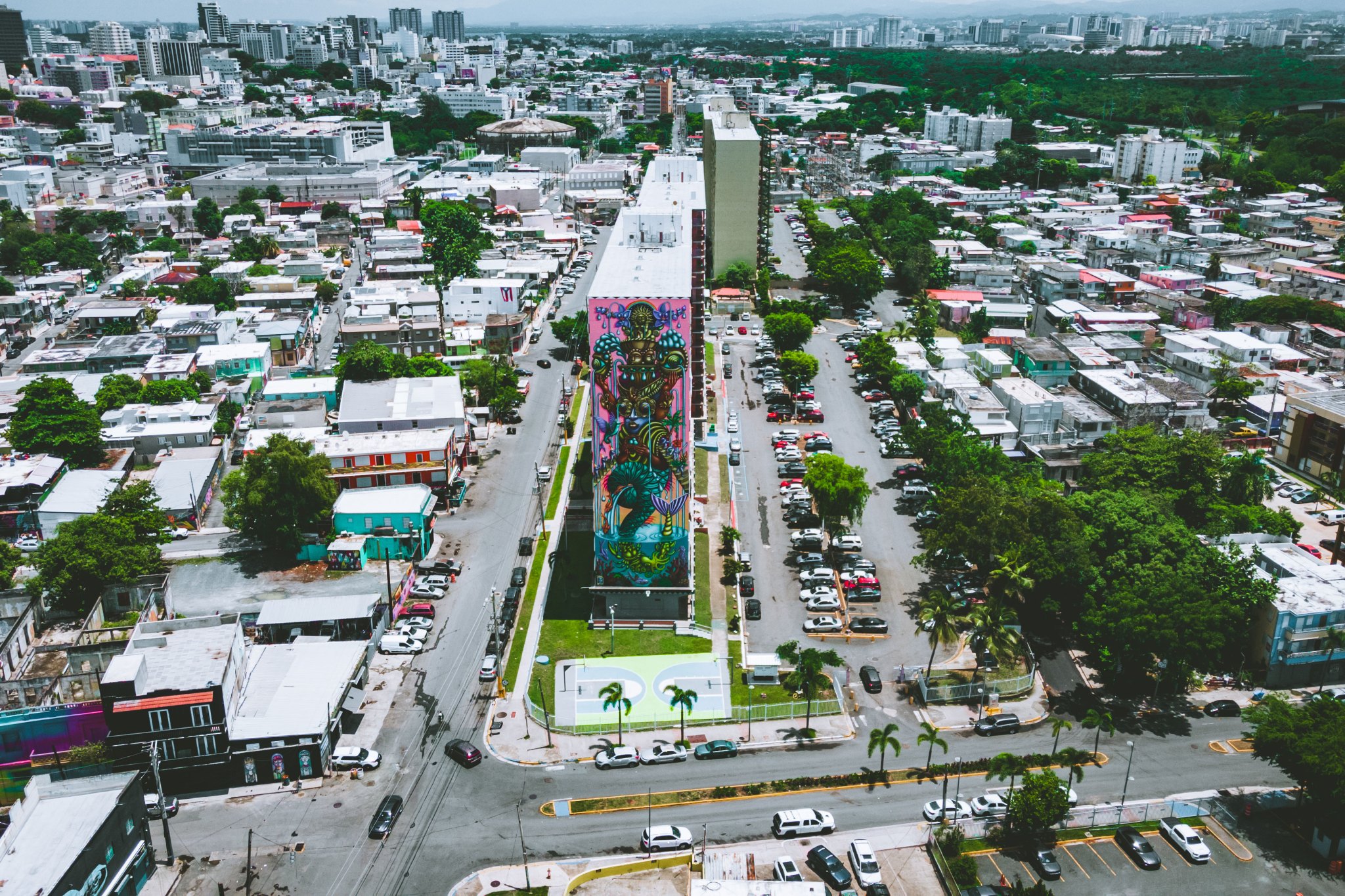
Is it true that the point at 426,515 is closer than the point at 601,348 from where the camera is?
No

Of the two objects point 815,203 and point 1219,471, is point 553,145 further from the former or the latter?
point 1219,471

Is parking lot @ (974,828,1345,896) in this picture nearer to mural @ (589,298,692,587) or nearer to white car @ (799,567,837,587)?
white car @ (799,567,837,587)

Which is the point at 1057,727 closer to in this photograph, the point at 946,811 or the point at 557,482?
the point at 946,811

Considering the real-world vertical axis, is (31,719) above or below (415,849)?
above

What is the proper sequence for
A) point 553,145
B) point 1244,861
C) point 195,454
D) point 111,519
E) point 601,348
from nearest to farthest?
point 1244,861 → point 601,348 → point 111,519 → point 195,454 → point 553,145

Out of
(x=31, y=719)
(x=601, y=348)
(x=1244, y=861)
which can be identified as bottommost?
(x=1244, y=861)

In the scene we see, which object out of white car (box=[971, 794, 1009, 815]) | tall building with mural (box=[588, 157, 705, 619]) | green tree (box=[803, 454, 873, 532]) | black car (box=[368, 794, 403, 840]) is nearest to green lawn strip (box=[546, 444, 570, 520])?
tall building with mural (box=[588, 157, 705, 619])

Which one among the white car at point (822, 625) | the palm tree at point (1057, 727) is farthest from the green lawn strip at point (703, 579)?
the palm tree at point (1057, 727)

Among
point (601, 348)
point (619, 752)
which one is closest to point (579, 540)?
point (601, 348)
